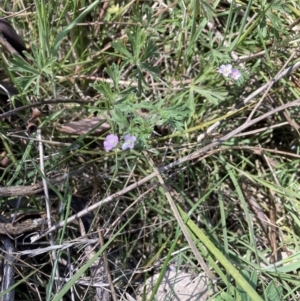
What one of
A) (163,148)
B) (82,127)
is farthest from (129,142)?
(82,127)

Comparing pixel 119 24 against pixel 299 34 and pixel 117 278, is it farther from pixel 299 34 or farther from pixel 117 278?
pixel 117 278

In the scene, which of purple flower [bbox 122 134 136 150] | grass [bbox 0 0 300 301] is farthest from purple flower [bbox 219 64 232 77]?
purple flower [bbox 122 134 136 150]

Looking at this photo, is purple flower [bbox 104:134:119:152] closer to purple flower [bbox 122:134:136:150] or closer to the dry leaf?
purple flower [bbox 122:134:136:150]

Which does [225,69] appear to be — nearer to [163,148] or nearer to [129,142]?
[163,148]

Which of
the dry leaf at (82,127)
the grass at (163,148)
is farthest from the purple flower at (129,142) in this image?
the dry leaf at (82,127)

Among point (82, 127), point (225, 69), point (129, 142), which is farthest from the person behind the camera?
point (82, 127)

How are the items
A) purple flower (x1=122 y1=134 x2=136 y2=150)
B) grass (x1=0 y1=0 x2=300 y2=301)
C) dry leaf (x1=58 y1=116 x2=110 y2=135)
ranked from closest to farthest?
purple flower (x1=122 y1=134 x2=136 y2=150), grass (x1=0 y1=0 x2=300 y2=301), dry leaf (x1=58 y1=116 x2=110 y2=135)

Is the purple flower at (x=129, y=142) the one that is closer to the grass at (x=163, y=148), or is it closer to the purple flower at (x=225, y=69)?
the grass at (x=163, y=148)

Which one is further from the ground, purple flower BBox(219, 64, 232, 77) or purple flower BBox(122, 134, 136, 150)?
purple flower BBox(219, 64, 232, 77)

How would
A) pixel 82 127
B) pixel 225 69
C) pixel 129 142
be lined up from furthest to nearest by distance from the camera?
pixel 82 127 → pixel 225 69 → pixel 129 142
